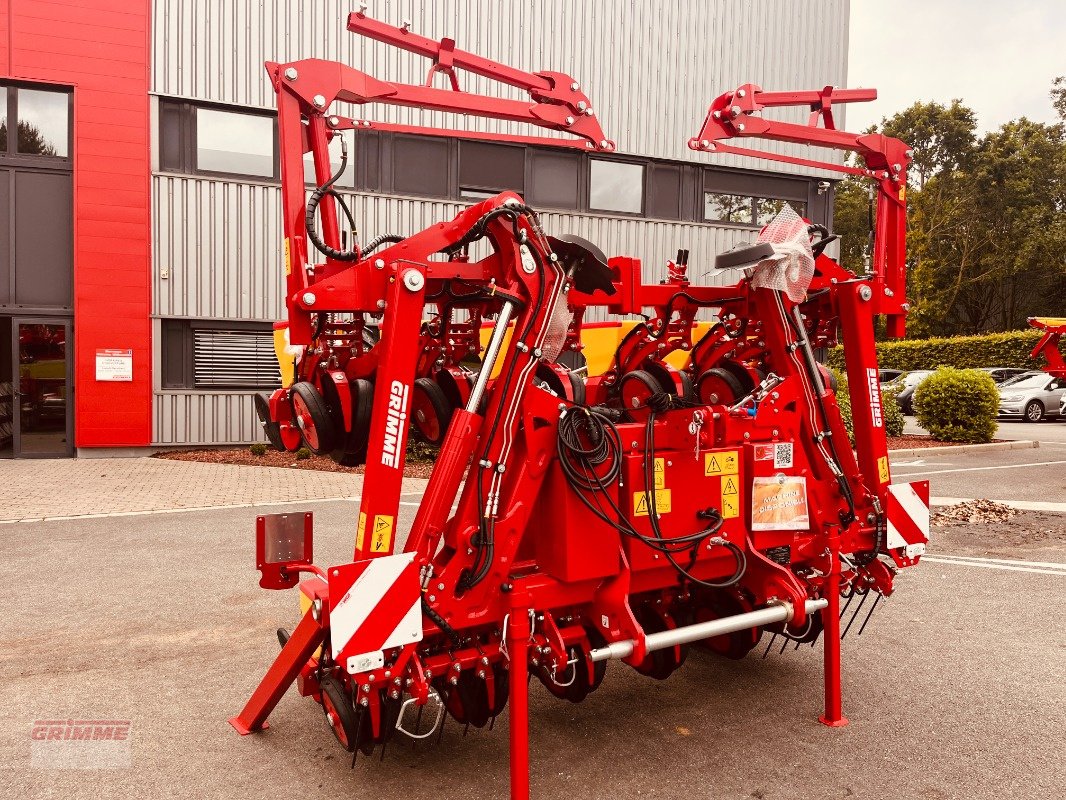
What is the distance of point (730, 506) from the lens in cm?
377

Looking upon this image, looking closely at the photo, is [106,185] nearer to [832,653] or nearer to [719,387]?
[719,387]

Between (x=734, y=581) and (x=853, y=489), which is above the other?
(x=853, y=489)

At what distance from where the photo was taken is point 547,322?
3352 millimetres

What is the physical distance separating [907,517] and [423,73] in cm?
1288

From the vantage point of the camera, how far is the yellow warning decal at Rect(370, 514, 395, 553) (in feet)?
10.2

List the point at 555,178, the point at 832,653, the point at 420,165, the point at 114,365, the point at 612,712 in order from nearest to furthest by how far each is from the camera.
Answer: the point at 832,653 < the point at 612,712 < the point at 114,365 < the point at 420,165 < the point at 555,178

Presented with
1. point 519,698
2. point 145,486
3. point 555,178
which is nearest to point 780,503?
point 519,698

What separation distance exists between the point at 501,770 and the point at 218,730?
4.52 feet

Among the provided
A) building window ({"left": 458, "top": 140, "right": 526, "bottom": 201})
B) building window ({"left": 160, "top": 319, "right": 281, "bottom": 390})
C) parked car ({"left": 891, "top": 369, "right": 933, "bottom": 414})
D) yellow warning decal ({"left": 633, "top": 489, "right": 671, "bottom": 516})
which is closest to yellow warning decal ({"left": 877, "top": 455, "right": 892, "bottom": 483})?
yellow warning decal ({"left": 633, "top": 489, "right": 671, "bottom": 516})

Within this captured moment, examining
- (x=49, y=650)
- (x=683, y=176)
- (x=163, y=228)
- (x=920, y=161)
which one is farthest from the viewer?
(x=920, y=161)

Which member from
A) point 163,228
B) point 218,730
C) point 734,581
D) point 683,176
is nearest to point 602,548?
point 734,581

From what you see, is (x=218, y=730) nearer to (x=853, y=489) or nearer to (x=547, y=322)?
(x=547, y=322)

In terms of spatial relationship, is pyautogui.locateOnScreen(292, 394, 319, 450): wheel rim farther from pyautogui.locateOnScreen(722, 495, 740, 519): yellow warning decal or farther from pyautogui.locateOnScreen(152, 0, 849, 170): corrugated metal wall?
pyautogui.locateOnScreen(152, 0, 849, 170): corrugated metal wall

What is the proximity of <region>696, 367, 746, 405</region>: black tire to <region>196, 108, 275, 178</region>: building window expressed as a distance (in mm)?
11526
